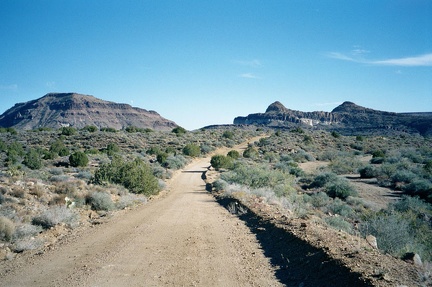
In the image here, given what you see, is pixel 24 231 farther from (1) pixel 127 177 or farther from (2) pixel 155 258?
(1) pixel 127 177

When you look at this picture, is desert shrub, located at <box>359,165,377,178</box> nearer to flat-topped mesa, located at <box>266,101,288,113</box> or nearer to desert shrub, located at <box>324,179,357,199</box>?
desert shrub, located at <box>324,179,357,199</box>

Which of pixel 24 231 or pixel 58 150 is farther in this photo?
pixel 58 150

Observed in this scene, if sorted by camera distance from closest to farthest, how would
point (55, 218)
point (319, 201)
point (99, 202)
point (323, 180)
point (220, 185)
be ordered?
1. point (55, 218)
2. point (99, 202)
3. point (319, 201)
4. point (220, 185)
5. point (323, 180)

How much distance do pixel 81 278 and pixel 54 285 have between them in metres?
0.53

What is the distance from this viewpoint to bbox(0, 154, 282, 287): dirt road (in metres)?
6.52

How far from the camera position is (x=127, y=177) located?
744 inches

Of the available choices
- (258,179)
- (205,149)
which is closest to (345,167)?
(258,179)

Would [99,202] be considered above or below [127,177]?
below

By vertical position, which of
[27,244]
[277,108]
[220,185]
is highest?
[277,108]

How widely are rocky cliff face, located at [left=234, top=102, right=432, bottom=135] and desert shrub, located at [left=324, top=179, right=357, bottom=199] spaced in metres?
88.0

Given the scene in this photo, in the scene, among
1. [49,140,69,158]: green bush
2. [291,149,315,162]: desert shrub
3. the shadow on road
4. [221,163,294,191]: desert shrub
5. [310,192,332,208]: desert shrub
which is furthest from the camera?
[291,149,315,162]: desert shrub

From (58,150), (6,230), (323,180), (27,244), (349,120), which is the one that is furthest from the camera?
(349,120)

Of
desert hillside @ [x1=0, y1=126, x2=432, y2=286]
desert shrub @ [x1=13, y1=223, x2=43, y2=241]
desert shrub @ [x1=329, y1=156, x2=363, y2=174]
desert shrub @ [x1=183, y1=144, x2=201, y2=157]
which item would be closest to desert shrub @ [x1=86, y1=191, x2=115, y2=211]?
desert hillside @ [x1=0, y1=126, x2=432, y2=286]

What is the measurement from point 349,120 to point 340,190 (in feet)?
402
